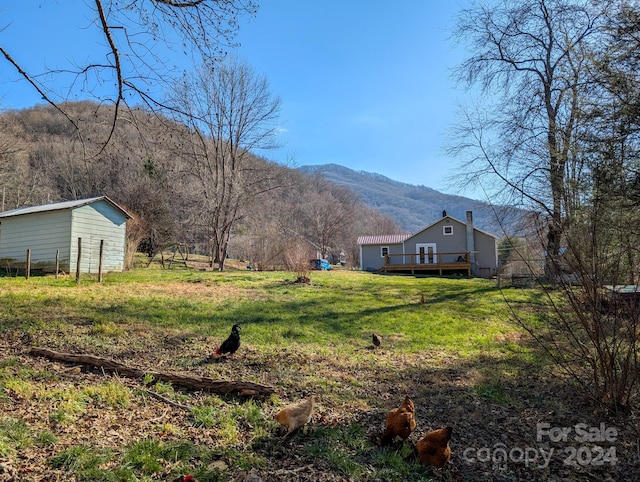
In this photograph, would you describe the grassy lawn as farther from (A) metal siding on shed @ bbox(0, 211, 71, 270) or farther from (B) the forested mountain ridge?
(B) the forested mountain ridge

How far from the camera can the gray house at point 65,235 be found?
45.8 feet

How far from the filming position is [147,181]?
95.3ft

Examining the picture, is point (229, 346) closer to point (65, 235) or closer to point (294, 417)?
point (294, 417)

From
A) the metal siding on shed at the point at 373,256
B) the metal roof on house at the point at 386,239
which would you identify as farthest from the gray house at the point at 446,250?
the metal siding on shed at the point at 373,256

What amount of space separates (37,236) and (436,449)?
17.2 meters

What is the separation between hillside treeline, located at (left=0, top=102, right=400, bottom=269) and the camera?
449 centimetres

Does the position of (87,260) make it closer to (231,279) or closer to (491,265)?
(231,279)

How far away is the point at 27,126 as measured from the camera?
1204cm

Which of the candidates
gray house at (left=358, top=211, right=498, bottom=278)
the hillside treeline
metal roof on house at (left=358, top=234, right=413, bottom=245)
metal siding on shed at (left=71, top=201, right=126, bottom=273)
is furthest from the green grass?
metal roof on house at (left=358, top=234, right=413, bottom=245)

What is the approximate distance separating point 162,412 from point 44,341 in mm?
3082

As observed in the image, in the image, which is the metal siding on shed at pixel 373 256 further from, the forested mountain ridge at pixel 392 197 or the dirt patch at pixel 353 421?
the forested mountain ridge at pixel 392 197

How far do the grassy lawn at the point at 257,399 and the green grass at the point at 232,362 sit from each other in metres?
0.02

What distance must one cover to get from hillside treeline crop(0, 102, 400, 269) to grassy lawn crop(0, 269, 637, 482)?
2.73 meters

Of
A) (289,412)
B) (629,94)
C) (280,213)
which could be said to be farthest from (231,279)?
(280,213)
